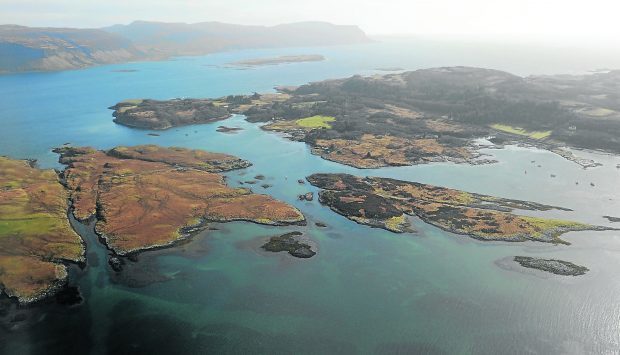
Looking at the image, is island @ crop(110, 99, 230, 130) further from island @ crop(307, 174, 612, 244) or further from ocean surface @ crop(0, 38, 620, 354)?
ocean surface @ crop(0, 38, 620, 354)

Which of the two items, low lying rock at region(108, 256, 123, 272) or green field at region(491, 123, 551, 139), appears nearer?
low lying rock at region(108, 256, 123, 272)

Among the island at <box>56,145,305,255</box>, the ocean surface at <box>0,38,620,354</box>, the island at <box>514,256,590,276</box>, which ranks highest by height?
the island at <box>56,145,305,255</box>

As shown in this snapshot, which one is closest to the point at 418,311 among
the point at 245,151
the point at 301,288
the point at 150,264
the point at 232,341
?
the point at 301,288

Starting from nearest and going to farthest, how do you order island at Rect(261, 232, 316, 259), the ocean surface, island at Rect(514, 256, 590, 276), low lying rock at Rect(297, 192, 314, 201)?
the ocean surface < island at Rect(514, 256, 590, 276) < island at Rect(261, 232, 316, 259) < low lying rock at Rect(297, 192, 314, 201)

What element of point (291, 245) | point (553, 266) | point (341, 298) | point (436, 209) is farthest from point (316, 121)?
point (341, 298)

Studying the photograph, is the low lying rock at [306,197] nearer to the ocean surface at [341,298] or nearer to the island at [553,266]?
the ocean surface at [341,298]

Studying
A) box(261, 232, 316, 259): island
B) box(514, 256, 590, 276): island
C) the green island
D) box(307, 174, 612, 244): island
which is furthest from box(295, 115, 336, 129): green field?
box(514, 256, 590, 276): island
